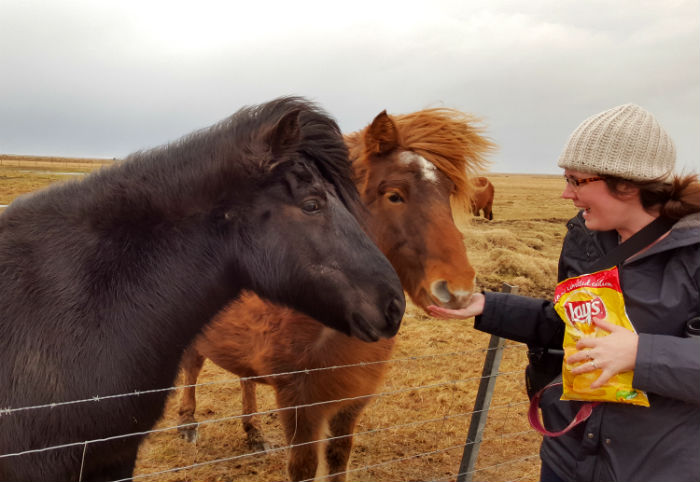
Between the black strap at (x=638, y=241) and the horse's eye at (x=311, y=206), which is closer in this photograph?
the black strap at (x=638, y=241)

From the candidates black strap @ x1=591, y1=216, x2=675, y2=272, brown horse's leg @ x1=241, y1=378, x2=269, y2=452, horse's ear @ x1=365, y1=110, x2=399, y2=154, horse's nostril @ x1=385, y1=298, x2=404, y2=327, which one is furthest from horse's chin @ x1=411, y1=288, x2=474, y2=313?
brown horse's leg @ x1=241, y1=378, x2=269, y2=452

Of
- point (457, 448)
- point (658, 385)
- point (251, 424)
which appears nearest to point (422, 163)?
point (658, 385)

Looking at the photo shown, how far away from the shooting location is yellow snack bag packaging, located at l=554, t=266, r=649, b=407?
1.64 meters

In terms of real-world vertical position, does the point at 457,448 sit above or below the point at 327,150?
below

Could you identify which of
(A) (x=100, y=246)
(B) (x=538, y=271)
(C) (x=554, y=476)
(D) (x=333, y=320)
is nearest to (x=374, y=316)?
(D) (x=333, y=320)

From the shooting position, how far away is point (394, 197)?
2994mm

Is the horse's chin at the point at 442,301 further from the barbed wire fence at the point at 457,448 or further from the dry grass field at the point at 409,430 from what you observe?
the barbed wire fence at the point at 457,448

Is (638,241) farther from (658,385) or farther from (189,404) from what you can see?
(189,404)

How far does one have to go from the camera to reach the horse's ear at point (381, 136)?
2990 mm

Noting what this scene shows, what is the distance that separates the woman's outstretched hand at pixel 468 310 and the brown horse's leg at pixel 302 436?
112 cm

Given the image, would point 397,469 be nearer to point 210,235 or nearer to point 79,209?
point 210,235

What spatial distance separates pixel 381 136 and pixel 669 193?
5.67 feet

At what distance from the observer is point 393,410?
527cm

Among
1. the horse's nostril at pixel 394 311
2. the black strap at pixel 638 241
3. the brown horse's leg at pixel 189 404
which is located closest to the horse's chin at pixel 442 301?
the horse's nostril at pixel 394 311
